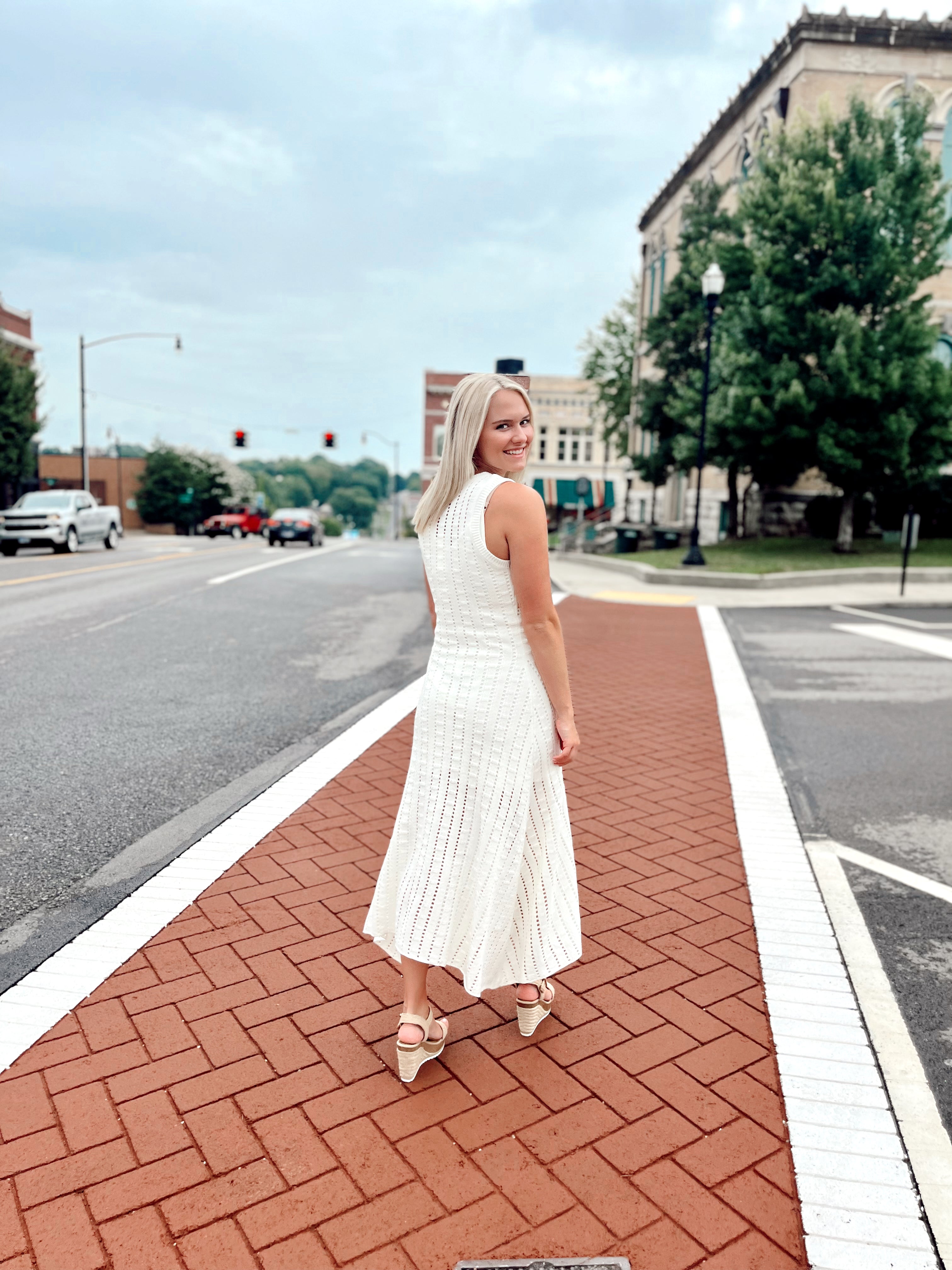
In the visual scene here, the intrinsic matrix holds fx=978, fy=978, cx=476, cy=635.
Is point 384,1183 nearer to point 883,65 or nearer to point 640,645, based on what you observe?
point 640,645

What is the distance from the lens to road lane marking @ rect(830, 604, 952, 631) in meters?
13.2

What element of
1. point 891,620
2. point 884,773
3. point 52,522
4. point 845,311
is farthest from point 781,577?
point 52,522

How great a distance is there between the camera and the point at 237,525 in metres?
53.1

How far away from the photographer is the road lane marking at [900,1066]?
7.86 ft

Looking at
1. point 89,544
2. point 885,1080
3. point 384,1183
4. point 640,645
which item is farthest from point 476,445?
point 89,544

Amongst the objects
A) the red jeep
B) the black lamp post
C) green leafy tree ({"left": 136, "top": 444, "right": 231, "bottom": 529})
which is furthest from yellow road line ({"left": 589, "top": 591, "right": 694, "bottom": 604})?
green leafy tree ({"left": 136, "top": 444, "right": 231, "bottom": 529})

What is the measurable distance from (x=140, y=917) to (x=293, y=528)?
102ft

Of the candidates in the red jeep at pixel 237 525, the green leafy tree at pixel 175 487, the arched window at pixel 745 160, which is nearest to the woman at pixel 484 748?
the arched window at pixel 745 160

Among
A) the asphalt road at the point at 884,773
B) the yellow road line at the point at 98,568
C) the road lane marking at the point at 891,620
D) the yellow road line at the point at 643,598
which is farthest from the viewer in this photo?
the yellow road line at the point at 98,568

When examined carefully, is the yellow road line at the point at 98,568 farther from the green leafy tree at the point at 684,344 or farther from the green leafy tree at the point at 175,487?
the green leafy tree at the point at 175,487

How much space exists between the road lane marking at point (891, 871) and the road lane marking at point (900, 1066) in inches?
11.3

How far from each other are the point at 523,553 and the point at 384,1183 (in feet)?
5.27

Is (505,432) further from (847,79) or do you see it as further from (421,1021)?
(847,79)

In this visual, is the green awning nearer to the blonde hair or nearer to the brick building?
the brick building
